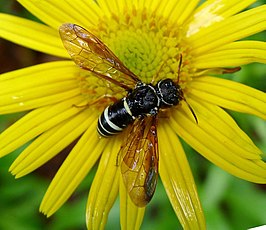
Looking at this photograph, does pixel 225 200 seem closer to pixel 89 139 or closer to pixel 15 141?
pixel 89 139

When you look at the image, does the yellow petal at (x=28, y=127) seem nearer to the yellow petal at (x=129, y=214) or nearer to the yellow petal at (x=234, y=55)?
the yellow petal at (x=129, y=214)

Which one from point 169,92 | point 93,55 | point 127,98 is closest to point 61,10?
point 93,55

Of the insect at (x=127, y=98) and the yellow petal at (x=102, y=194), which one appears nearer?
the insect at (x=127, y=98)

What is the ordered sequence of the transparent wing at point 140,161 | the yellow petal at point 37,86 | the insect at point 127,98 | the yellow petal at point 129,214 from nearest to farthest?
the transparent wing at point 140,161 < the insect at point 127,98 < the yellow petal at point 129,214 < the yellow petal at point 37,86

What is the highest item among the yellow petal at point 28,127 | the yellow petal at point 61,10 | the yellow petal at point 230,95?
the yellow petal at point 61,10

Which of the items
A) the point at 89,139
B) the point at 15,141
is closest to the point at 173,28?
the point at 89,139

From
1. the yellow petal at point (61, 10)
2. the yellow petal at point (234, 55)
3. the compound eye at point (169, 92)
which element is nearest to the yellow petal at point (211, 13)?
the yellow petal at point (234, 55)
